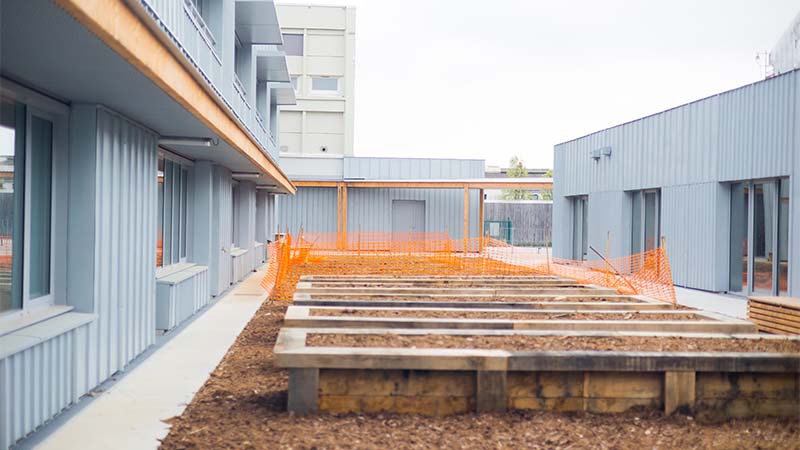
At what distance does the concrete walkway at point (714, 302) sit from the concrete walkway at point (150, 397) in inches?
352

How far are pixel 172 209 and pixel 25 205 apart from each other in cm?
642

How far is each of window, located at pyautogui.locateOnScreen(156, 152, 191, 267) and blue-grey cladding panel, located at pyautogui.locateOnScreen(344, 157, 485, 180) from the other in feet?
71.4

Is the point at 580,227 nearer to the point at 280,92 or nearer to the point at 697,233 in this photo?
the point at 697,233

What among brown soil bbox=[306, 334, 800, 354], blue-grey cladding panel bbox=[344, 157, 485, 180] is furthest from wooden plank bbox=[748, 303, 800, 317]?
blue-grey cladding panel bbox=[344, 157, 485, 180]

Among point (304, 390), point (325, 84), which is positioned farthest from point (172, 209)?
point (325, 84)

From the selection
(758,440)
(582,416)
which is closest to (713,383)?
(758,440)

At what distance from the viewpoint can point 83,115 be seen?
6918 millimetres

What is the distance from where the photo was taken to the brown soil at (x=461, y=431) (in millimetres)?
5289

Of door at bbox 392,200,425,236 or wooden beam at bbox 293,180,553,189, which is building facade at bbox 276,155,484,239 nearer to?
door at bbox 392,200,425,236

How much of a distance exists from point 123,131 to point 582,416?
5.54m

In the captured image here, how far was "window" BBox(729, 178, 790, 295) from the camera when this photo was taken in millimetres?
15273

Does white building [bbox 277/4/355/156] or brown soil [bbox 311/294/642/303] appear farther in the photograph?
white building [bbox 277/4/355/156]

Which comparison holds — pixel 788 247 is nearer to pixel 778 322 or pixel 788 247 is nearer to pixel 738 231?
pixel 738 231

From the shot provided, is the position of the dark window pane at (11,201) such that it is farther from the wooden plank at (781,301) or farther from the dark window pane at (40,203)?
the wooden plank at (781,301)
